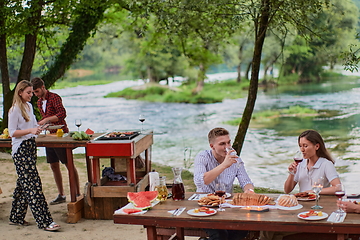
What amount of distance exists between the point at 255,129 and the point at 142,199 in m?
17.3

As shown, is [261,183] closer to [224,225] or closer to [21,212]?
[21,212]

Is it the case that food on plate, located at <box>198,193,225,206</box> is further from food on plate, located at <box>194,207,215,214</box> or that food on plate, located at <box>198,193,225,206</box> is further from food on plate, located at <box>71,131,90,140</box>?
food on plate, located at <box>71,131,90,140</box>

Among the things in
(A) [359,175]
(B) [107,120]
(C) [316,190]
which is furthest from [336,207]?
(B) [107,120]

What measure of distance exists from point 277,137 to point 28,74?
10426 mm

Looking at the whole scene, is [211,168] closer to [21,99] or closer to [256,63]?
[21,99]

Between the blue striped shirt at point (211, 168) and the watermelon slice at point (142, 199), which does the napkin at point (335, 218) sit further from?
the watermelon slice at point (142, 199)

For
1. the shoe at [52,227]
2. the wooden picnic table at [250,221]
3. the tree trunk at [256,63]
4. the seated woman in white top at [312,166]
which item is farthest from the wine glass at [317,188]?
the tree trunk at [256,63]

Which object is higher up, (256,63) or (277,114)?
(256,63)

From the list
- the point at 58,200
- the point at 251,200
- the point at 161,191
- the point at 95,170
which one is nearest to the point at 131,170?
the point at 95,170

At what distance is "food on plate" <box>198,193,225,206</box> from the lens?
2.92m

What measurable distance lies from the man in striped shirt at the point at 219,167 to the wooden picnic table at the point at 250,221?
1.32 feet

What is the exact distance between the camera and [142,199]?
3.00m

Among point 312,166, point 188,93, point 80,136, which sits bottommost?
point 188,93

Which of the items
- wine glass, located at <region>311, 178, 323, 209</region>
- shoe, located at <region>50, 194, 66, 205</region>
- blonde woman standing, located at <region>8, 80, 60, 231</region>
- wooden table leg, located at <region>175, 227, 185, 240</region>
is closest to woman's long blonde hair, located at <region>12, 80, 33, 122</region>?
blonde woman standing, located at <region>8, 80, 60, 231</region>
